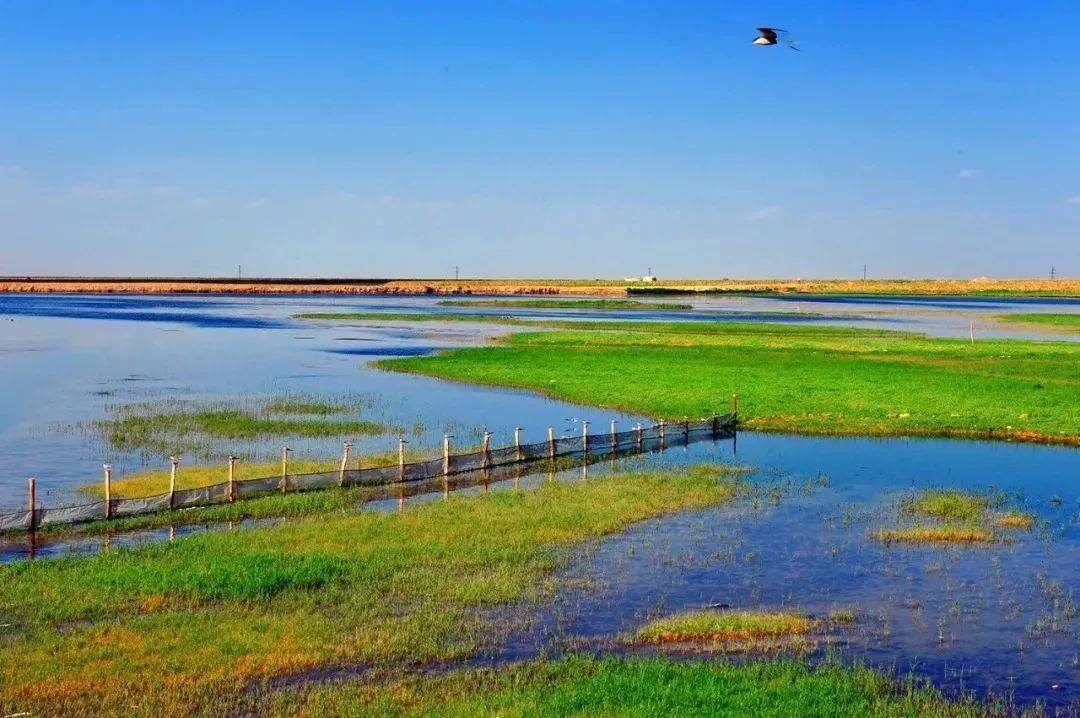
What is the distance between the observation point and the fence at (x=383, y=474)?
28.1 m

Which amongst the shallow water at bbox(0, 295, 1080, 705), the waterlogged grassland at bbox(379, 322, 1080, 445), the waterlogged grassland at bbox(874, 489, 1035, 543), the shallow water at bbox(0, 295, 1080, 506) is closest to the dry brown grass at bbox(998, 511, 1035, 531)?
the waterlogged grassland at bbox(874, 489, 1035, 543)

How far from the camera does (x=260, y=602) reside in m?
21.9

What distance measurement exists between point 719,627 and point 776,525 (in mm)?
9936

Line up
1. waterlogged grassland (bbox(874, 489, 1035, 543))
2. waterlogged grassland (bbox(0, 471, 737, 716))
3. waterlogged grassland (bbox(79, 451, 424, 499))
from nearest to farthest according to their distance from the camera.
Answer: waterlogged grassland (bbox(0, 471, 737, 716)), waterlogged grassland (bbox(874, 489, 1035, 543)), waterlogged grassland (bbox(79, 451, 424, 499))

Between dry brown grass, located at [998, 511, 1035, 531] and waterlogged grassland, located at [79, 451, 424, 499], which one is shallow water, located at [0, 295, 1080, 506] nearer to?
waterlogged grassland, located at [79, 451, 424, 499]

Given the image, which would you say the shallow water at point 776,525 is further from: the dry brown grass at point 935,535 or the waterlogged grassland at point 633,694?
the waterlogged grassland at point 633,694

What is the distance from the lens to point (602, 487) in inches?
1390

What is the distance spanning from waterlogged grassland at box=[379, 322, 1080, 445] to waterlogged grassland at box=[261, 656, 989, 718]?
3074 cm

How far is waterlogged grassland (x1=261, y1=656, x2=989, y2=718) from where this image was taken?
16.7 meters

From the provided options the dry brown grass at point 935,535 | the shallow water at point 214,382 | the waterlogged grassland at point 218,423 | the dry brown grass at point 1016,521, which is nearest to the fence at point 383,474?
the shallow water at point 214,382

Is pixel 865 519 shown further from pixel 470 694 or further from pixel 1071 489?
pixel 470 694

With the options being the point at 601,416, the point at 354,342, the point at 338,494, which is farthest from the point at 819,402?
the point at 354,342

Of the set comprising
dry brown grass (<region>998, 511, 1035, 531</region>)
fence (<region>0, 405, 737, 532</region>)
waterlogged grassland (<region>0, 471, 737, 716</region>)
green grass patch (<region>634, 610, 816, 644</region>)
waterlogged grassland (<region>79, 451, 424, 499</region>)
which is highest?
fence (<region>0, 405, 737, 532</region>)

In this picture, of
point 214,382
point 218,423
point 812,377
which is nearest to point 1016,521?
point 218,423
